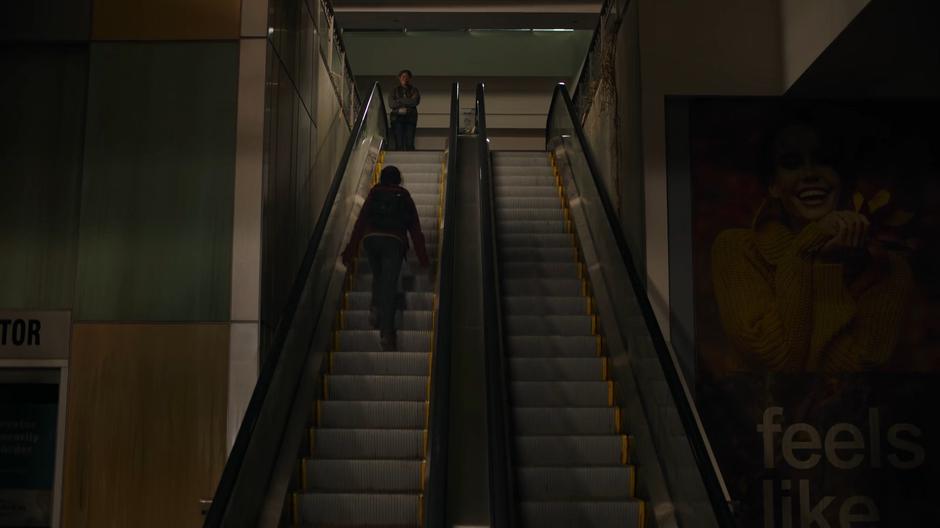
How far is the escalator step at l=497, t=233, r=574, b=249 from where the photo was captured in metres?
9.42

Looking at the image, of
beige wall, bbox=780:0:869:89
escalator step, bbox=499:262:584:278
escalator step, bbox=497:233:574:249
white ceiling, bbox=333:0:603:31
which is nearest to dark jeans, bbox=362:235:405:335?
escalator step, bbox=499:262:584:278

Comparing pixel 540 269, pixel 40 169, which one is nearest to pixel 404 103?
pixel 540 269

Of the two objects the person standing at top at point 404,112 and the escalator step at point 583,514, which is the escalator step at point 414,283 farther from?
the person standing at top at point 404,112

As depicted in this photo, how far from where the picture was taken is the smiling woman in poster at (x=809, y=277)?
7785mm

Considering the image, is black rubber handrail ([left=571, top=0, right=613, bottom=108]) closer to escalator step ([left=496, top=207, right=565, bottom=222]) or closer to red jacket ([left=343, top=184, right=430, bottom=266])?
escalator step ([left=496, top=207, right=565, bottom=222])

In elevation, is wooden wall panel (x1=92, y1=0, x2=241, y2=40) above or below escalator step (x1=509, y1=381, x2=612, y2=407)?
above

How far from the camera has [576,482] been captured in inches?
235

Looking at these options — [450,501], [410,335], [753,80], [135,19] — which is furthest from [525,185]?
[450,501]

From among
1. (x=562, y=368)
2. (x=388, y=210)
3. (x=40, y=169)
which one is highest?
(x=40, y=169)

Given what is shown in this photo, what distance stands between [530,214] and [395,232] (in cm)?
287

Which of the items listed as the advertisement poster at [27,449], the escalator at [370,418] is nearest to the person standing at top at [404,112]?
the escalator at [370,418]

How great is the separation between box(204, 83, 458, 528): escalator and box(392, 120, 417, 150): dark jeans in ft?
20.1

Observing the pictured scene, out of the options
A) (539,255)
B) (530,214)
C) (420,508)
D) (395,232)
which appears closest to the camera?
(420,508)

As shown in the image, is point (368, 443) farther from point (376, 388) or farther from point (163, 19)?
point (163, 19)
